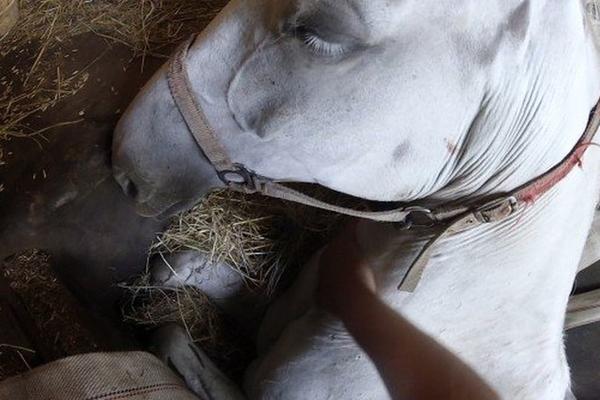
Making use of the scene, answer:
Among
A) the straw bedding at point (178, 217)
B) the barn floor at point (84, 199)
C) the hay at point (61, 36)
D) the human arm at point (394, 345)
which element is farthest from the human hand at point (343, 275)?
the hay at point (61, 36)

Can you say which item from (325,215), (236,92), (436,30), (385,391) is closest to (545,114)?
(436,30)

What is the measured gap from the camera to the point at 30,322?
155 cm

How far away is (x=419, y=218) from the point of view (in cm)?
152

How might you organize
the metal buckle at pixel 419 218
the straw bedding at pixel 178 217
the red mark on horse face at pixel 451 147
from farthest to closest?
1. the straw bedding at pixel 178 217
2. the metal buckle at pixel 419 218
3. the red mark on horse face at pixel 451 147

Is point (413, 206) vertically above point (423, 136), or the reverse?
point (423, 136)

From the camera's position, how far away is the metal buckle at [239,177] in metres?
1.46

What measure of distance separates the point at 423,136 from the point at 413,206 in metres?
0.24

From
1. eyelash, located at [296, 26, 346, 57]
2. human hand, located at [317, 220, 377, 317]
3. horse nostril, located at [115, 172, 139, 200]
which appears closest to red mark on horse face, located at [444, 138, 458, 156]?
eyelash, located at [296, 26, 346, 57]

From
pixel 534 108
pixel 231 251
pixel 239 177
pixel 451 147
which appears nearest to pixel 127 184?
pixel 239 177

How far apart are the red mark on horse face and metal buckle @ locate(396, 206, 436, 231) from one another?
0.15m

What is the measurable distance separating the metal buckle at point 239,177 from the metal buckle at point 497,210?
0.45m

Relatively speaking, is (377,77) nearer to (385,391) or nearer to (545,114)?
(545,114)

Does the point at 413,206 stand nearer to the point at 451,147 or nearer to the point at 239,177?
the point at 451,147

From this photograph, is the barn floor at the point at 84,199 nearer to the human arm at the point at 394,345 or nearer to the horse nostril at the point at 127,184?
the horse nostril at the point at 127,184
